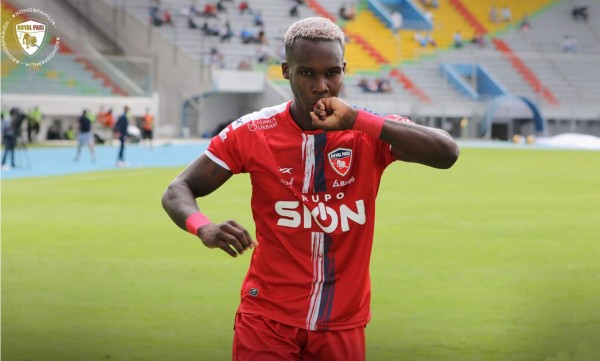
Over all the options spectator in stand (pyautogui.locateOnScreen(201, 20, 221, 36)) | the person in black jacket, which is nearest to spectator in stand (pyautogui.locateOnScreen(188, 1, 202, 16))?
spectator in stand (pyautogui.locateOnScreen(201, 20, 221, 36))

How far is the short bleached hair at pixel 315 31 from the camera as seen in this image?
4.31 m

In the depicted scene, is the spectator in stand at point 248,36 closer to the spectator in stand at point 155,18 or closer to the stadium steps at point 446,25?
the spectator in stand at point 155,18

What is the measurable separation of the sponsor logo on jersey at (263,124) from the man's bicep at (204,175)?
8.5 inches

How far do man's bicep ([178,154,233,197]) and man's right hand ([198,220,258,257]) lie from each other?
0.47 metres

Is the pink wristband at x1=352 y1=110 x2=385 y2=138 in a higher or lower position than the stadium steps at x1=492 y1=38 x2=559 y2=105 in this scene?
lower

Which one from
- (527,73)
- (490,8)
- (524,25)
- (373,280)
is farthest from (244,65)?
(373,280)

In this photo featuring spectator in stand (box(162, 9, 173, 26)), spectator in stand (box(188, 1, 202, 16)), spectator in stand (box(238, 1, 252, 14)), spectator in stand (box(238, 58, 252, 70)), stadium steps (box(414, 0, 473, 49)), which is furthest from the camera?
stadium steps (box(414, 0, 473, 49))

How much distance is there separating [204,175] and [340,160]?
602 millimetres

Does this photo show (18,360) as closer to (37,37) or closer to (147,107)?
(37,37)

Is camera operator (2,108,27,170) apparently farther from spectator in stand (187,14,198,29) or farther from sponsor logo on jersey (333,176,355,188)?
spectator in stand (187,14,198,29)

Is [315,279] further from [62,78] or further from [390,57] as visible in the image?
[390,57]

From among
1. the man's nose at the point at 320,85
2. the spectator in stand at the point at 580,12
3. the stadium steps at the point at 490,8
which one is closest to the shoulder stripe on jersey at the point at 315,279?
the man's nose at the point at 320,85

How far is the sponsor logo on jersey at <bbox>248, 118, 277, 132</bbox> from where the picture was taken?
15.2 feet

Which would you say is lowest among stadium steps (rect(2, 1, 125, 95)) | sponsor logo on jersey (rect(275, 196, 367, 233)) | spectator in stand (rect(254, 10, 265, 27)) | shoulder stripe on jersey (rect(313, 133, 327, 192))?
sponsor logo on jersey (rect(275, 196, 367, 233))
